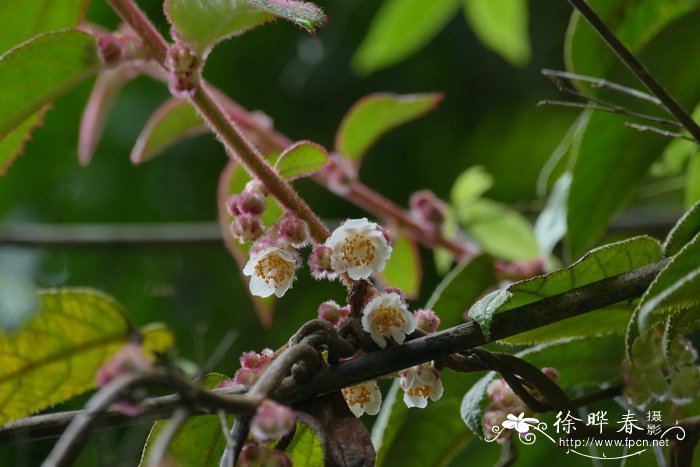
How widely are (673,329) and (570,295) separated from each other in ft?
0.19

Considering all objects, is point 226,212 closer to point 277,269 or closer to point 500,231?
point 277,269

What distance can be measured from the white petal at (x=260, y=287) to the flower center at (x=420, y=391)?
81 mm

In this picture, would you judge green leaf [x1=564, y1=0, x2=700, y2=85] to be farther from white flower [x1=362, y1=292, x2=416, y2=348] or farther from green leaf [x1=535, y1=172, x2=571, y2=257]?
white flower [x1=362, y1=292, x2=416, y2=348]

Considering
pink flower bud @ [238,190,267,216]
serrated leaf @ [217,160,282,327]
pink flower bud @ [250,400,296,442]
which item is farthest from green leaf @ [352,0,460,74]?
pink flower bud @ [250,400,296,442]

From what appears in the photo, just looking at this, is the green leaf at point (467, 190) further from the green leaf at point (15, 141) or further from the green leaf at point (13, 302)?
the green leaf at point (13, 302)

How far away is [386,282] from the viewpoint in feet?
2.72

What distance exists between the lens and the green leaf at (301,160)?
0.47 meters

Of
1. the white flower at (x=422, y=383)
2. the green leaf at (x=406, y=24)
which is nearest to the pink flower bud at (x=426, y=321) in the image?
the white flower at (x=422, y=383)

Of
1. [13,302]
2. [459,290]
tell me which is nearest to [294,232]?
[13,302]

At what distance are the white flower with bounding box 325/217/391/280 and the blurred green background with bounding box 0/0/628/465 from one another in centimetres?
118

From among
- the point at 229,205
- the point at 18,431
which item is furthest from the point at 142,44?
the point at 18,431

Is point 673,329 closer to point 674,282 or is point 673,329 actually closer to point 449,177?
point 674,282

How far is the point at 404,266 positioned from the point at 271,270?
1.39 feet

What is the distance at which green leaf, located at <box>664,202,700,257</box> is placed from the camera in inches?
16.6
